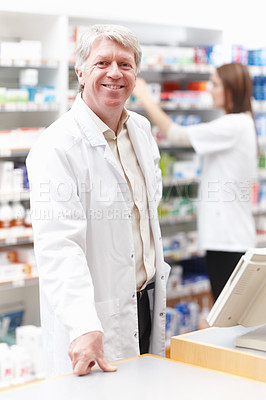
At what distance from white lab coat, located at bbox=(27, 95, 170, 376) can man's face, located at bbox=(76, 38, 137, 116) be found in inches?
4.0

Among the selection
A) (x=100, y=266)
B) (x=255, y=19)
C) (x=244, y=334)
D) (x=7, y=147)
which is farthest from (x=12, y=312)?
(x=255, y=19)

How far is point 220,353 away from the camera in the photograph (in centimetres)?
205

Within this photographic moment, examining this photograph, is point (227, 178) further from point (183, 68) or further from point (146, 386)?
point (146, 386)

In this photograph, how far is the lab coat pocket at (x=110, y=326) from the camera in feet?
8.14

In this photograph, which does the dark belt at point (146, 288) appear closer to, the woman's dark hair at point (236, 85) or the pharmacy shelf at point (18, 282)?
the pharmacy shelf at point (18, 282)

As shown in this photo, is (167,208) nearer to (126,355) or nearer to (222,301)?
(126,355)

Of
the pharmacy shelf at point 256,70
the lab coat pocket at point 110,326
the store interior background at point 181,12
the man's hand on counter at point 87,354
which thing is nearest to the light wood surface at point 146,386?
the man's hand on counter at point 87,354

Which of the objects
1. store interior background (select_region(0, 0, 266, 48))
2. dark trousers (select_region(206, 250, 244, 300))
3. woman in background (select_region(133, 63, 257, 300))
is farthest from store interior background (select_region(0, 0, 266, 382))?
dark trousers (select_region(206, 250, 244, 300))

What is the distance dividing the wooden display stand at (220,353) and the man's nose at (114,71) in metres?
0.99

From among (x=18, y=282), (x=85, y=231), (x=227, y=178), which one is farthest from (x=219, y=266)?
(x=85, y=231)

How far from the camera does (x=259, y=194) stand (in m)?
5.91

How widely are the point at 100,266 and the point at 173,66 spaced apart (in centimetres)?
297

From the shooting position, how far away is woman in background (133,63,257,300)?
14.2 ft

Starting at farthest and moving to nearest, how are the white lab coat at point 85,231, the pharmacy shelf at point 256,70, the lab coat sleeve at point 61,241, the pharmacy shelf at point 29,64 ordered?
the pharmacy shelf at point 256,70, the pharmacy shelf at point 29,64, the white lab coat at point 85,231, the lab coat sleeve at point 61,241
